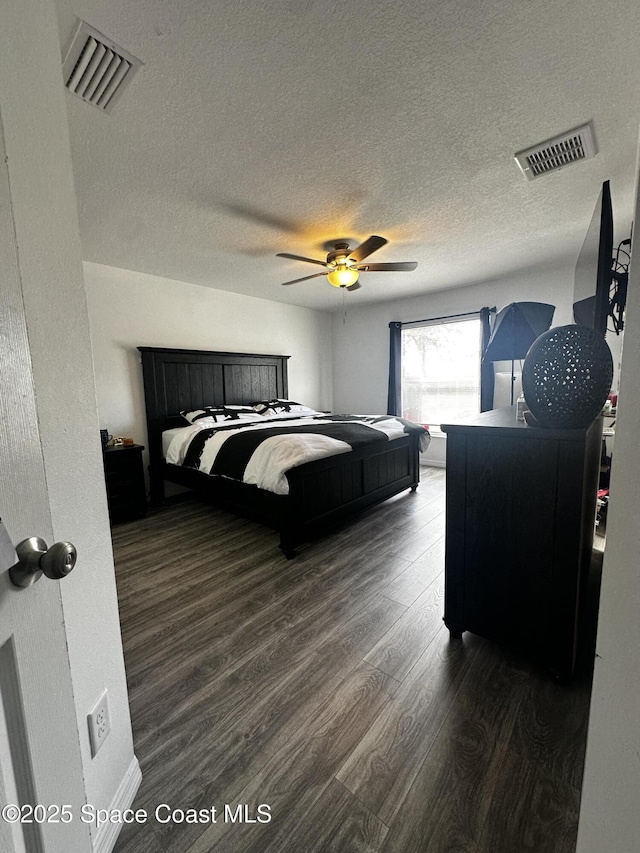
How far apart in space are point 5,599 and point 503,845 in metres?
1.35

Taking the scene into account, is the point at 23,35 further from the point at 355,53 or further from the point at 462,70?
the point at 462,70

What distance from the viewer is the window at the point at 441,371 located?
4734mm

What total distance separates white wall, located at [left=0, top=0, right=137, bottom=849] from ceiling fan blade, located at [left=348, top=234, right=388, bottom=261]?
2012 mm

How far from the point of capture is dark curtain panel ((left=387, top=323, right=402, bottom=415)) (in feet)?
17.2

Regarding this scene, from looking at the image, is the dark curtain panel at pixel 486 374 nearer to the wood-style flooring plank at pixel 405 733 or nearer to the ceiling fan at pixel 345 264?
the ceiling fan at pixel 345 264

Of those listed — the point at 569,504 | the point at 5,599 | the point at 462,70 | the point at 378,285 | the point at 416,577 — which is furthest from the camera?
the point at 378,285

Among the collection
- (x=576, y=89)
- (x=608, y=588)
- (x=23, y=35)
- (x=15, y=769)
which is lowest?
(x=15, y=769)

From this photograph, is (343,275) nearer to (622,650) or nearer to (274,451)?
(274,451)

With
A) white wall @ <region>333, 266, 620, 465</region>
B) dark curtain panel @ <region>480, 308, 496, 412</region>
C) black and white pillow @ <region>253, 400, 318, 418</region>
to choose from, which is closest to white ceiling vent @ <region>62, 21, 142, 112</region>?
black and white pillow @ <region>253, 400, 318, 418</region>

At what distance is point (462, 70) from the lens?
56.0 inches

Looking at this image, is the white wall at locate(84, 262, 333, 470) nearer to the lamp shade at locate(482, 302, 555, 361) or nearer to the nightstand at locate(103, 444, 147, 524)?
the nightstand at locate(103, 444, 147, 524)

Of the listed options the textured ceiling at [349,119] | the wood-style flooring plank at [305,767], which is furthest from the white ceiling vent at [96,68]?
the wood-style flooring plank at [305,767]

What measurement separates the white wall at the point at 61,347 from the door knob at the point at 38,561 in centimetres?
34

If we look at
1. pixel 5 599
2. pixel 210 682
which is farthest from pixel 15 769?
pixel 210 682
